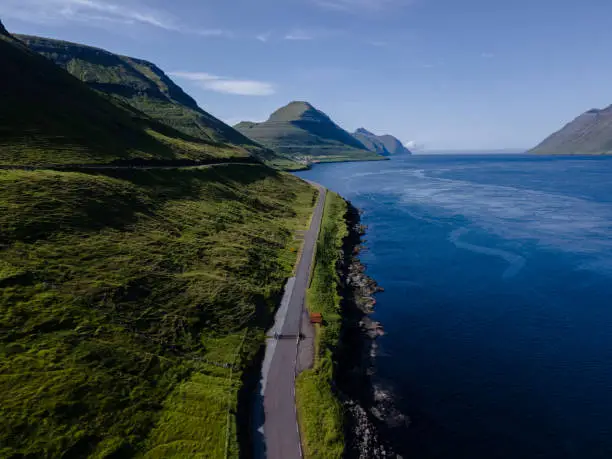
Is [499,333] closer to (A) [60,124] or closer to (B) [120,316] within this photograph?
(B) [120,316]

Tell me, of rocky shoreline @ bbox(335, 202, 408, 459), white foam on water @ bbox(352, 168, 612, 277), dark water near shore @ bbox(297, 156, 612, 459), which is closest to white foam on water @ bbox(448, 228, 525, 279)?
white foam on water @ bbox(352, 168, 612, 277)

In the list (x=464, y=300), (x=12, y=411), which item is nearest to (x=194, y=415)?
(x=12, y=411)

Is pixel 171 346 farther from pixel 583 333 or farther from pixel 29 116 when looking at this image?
pixel 29 116

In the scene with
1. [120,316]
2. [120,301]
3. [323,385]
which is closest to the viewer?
[323,385]

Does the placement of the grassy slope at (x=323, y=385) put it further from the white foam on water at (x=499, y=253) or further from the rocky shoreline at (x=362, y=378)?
the white foam on water at (x=499, y=253)

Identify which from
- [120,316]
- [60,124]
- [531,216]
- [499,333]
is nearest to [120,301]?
[120,316]

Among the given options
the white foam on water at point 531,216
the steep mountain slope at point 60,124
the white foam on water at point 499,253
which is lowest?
the white foam on water at point 499,253

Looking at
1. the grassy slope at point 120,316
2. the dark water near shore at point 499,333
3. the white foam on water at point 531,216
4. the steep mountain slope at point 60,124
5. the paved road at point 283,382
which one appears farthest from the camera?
the white foam on water at point 531,216

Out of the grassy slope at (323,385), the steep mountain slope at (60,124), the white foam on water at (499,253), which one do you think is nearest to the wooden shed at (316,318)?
the grassy slope at (323,385)
